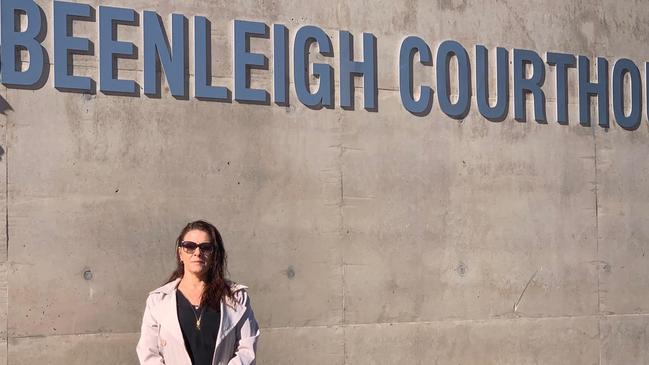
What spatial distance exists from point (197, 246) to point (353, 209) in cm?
260

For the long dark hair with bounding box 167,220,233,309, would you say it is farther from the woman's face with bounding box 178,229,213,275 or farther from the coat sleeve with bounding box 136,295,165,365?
the coat sleeve with bounding box 136,295,165,365

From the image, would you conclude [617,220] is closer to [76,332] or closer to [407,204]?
[407,204]

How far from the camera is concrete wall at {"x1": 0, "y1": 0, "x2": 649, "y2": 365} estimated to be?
7648mm

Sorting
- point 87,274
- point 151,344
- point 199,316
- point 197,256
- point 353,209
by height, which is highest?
point 353,209

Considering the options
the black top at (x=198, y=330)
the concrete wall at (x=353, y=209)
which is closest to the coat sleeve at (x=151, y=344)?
the black top at (x=198, y=330)

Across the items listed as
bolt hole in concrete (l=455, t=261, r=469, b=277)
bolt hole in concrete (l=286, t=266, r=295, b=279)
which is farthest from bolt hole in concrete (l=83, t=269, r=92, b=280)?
bolt hole in concrete (l=455, t=261, r=469, b=277)

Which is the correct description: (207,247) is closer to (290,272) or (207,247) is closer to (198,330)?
(198,330)

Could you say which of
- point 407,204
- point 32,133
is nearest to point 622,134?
point 407,204

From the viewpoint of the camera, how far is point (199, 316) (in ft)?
20.3

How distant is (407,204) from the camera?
8938 mm

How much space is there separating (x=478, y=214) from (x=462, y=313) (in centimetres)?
72

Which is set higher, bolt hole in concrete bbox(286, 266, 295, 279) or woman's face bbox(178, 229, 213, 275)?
woman's face bbox(178, 229, 213, 275)

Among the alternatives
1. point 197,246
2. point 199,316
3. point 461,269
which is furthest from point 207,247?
point 461,269

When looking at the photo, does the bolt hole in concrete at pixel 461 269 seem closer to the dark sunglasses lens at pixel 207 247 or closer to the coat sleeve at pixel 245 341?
the coat sleeve at pixel 245 341
